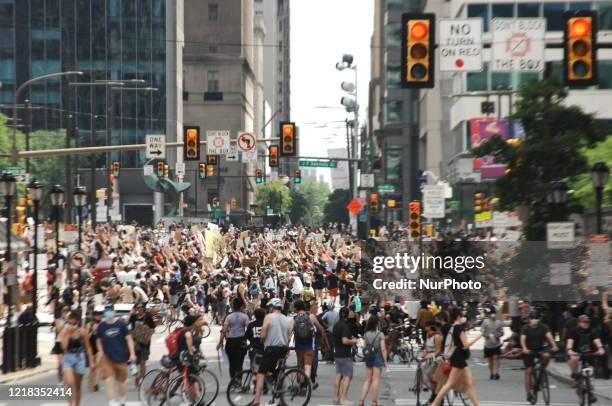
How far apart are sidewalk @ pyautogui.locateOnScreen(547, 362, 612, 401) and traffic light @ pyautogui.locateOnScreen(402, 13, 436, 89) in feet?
26.6

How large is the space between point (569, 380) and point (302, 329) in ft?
23.5

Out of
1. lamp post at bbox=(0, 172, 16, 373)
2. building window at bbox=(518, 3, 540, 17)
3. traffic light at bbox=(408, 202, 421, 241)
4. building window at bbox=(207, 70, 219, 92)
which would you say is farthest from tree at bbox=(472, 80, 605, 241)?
building window at bbox=(207, 70, 219, 92)

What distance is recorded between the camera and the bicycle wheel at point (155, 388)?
18234mm

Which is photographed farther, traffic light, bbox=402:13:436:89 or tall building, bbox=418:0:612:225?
tall building, bbox=418:0:612:225

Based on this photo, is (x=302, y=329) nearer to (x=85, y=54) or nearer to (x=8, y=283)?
(x=8, y=283)

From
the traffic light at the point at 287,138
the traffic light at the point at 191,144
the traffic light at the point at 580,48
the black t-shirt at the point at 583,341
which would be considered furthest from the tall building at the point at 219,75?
the traffic light at the point at 580,48

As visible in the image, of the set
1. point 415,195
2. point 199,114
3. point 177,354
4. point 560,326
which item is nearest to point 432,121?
point 415,195

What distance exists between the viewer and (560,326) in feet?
91.8

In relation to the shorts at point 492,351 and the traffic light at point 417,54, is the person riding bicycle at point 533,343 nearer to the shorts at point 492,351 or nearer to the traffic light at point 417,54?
the shorts at point 492,351

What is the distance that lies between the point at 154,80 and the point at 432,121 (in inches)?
1168

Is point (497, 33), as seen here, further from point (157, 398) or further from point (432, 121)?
point (432, 121)

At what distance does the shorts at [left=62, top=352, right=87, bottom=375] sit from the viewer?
18.1 metres

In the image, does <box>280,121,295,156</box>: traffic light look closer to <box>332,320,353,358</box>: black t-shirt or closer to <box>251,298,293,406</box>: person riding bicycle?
<box>332,320,353,358</box>: black t-shirt

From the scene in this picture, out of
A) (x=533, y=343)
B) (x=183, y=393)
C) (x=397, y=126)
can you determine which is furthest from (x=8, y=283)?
(x=397, y=126)
